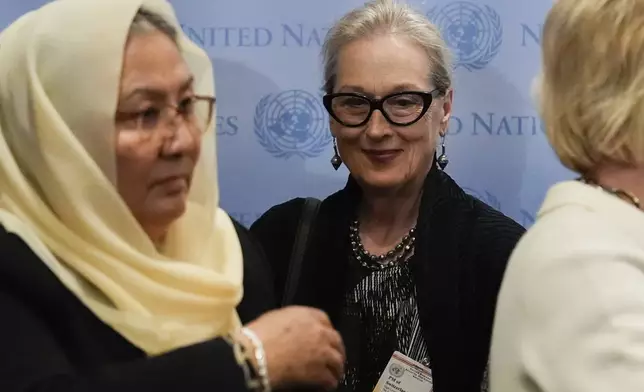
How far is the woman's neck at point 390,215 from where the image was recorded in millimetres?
1712

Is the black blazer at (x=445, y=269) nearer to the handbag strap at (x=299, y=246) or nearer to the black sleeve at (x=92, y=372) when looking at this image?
the handbag strap at (x=299, y=246)

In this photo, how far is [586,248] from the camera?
2.86 ft

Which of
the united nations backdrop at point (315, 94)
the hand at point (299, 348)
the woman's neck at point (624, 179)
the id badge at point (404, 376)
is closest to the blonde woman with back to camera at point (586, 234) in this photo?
the woman's neck at point (624, 179)

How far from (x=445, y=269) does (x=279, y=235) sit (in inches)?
16.1

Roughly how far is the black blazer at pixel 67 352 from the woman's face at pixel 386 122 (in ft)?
2.43

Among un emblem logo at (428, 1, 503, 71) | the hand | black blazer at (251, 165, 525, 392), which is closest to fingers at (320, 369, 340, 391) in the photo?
the hand

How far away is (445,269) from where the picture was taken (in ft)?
5.15

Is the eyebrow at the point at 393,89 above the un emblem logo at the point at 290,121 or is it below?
above

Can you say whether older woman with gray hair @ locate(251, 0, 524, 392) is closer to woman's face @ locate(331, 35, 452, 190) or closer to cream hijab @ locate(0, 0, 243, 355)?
woman's face @ locate(331, 35, 452, 190)

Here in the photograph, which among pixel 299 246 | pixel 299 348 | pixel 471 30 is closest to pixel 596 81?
pixel 299 348

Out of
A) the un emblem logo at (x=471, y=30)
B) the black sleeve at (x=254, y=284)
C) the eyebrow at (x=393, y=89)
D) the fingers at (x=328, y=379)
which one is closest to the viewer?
the fingers at (x=328, y=379)

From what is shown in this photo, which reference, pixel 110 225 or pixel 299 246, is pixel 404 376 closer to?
pixel 299 246

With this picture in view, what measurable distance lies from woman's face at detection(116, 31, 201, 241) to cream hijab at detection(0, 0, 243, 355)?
0.09 feet

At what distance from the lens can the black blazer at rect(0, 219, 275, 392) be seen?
955 mm
